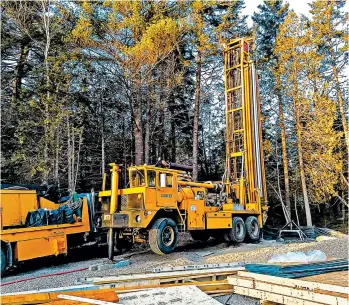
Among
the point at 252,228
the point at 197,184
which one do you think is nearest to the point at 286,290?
the point at 197,184

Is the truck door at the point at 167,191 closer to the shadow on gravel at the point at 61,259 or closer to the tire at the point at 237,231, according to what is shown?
the shadow on gravel at the point at 61,259

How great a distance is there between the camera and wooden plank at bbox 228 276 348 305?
4.69m

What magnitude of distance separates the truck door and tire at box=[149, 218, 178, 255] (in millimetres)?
497

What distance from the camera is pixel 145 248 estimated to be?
12992 millimetres

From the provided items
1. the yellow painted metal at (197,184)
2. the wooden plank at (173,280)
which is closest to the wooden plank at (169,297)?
the wooden plank at (173,280)

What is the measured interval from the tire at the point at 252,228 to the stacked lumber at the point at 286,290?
320 inches

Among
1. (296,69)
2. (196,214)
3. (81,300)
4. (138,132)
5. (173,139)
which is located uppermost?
(296,69)

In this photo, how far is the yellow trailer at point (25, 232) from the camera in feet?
28.5

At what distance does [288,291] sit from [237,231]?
8.58 meters

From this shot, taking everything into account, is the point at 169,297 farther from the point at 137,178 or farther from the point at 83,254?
the point at 83,254

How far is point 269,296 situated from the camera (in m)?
5.52

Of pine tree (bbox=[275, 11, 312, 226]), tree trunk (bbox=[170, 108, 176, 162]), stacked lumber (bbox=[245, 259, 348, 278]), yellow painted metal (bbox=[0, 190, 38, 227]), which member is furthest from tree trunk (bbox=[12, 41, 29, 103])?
stacked lumber (bbox=[245, 259, 348, 278])

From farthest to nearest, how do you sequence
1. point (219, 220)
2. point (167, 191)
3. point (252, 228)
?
point (252, 228) < point (219, 220) < point (167, 191)

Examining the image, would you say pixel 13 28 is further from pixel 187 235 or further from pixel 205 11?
pixel 187 235
